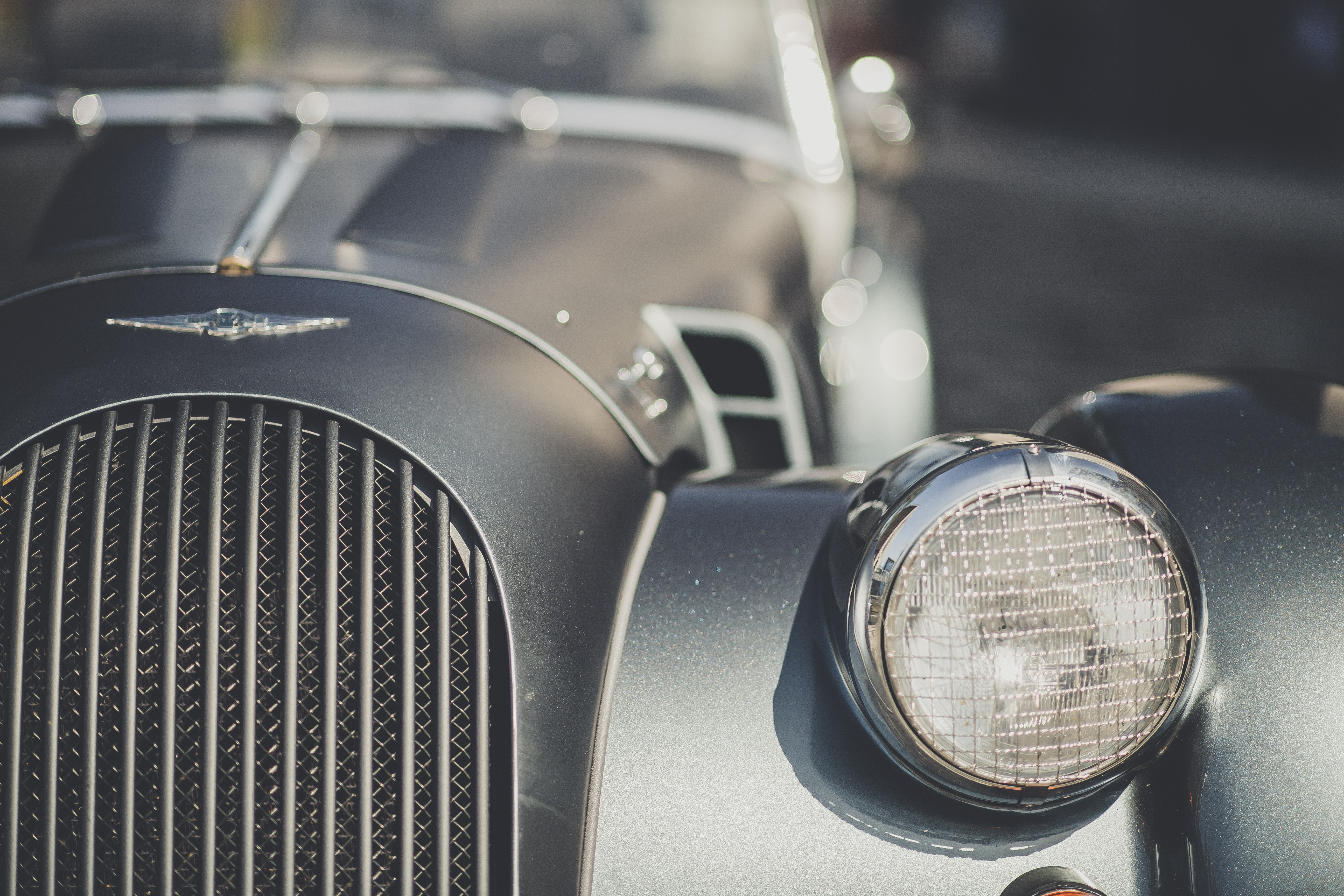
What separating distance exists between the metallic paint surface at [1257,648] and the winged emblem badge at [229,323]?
961mm

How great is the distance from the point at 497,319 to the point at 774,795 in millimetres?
672

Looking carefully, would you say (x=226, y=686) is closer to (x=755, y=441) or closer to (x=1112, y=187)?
(x=755, y=441)

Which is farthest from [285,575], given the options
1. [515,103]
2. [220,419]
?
[515,103]

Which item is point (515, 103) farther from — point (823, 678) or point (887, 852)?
point (887, 852)

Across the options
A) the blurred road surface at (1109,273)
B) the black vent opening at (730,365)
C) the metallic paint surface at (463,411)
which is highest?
the blurred road surface at (1109,273)

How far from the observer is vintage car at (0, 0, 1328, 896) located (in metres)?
1.19

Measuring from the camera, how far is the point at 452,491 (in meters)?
1.30

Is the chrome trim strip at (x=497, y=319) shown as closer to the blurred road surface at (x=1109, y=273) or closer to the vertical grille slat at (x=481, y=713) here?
the vertical grille slat at (x=481, y=713)

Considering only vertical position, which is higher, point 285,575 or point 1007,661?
point 285,575

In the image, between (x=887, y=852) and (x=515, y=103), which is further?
(x=515, y=103)

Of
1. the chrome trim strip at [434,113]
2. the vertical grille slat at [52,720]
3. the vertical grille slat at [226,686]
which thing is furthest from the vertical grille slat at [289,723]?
the chrome trim strip at [434,113]

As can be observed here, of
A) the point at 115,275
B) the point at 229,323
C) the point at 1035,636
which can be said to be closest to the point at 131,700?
the point at 229,323

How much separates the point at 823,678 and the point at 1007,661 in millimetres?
210

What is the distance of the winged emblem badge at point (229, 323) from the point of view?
134cm
